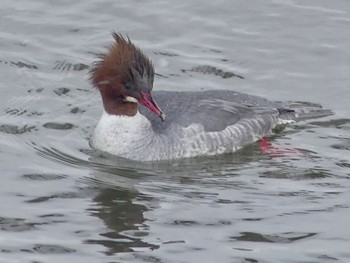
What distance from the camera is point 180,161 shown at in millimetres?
12883

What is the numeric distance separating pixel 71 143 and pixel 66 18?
357cm

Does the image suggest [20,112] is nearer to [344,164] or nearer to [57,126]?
[57,126]

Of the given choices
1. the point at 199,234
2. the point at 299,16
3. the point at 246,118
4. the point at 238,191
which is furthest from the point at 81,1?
the point at 199,234

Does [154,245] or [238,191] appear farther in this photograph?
[238,191]

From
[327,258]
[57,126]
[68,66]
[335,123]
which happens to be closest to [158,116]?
[57,126]

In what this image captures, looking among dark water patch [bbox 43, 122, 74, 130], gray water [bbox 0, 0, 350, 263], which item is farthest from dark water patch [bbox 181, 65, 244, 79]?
dark water patch [bbox 43, 122, 74, 130]

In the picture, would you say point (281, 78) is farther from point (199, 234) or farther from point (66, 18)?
point (199, 234)

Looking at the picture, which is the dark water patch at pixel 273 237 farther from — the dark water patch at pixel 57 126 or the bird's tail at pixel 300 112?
the dark water patch at pixel 57 126

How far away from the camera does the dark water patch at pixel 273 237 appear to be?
1047cm

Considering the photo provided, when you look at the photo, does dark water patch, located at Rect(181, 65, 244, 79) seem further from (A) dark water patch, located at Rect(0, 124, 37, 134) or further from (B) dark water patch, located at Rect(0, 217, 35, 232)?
(B) dark water patch, located at Rect(0, 217, 35, 232)

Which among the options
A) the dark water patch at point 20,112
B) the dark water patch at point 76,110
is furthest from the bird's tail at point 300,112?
the dark water patch at point 20,112

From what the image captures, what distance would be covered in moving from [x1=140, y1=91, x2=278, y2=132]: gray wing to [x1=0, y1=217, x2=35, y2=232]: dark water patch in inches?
101

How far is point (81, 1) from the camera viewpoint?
1667cm

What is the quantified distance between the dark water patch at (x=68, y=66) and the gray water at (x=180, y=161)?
0.07ft
